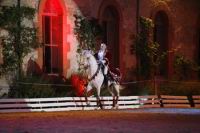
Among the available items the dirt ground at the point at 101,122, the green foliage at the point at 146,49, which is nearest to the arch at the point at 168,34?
the green foliage at the point at 146,49

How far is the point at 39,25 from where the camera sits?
23.1 meters

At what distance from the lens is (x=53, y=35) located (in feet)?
79.5

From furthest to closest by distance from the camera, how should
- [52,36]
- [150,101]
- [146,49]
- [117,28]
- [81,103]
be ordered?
[146,49] < [117,28] < [52,36] < [150,101] < [81,103]

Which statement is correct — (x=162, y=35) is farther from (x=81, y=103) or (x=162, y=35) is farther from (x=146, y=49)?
(x=81, y=103)

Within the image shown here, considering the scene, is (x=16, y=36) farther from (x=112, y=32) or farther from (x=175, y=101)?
(x=175, y=101)

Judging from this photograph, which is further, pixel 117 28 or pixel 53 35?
pixel 117 28

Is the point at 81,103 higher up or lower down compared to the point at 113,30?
lower down

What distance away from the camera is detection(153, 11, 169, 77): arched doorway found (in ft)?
96.2

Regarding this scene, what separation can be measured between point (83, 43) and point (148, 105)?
4.13 m

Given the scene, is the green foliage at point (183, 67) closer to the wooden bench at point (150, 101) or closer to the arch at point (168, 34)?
the arch at point (168, 34)

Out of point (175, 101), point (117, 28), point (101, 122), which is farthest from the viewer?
point (117, 28)

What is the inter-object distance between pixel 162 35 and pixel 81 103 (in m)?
9.94

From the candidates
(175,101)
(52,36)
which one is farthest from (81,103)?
(175,101)

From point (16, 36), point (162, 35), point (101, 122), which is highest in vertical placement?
point (162, 35)
